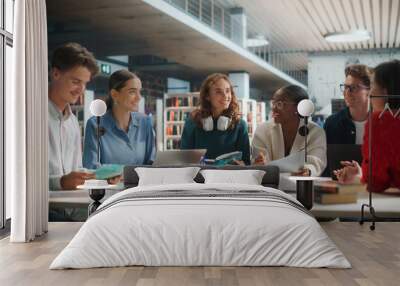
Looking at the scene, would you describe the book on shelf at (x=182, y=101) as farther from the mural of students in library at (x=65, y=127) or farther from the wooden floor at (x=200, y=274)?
the wooden floor at (x=200, y=274)

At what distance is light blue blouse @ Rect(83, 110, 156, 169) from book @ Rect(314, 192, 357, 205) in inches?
82.8

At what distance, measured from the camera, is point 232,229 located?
13.8 feet

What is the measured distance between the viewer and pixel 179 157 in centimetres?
668

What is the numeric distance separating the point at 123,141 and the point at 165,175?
79 centimetres

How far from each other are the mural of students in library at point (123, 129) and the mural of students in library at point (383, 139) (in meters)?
2.42

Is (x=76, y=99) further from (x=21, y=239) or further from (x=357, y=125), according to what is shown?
(x=357, y=125)

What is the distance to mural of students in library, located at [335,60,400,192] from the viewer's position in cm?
659

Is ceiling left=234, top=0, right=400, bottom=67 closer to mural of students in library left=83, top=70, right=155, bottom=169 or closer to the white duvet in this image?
mural of students in library left=83, top=70, right=155, bottom=169

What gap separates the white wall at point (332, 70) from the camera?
262 inches

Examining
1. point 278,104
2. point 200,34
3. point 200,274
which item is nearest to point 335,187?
point 278,104

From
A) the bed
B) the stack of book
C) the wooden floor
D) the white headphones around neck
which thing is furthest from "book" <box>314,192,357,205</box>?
the bed

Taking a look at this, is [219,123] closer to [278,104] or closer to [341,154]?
[278,104]

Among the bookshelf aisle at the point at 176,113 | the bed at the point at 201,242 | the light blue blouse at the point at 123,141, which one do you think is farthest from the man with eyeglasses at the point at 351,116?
the bed at the point at 201,242

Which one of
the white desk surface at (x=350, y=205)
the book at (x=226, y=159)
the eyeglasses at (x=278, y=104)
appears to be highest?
the eyeglasses at (x=278, y=104)
